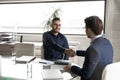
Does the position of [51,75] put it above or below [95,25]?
below

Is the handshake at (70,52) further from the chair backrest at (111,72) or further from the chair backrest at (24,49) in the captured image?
the chair backrest at (111,72)

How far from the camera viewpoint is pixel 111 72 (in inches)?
69.2

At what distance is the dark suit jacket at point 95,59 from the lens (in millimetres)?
2051

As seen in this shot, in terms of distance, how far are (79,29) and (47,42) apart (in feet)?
5.98

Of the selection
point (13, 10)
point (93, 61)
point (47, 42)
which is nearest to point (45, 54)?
point (47, 42)

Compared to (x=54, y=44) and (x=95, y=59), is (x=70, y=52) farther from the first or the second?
(x=95, y=59)

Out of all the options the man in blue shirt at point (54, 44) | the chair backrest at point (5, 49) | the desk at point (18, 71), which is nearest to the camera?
the desk at point (18, 71)

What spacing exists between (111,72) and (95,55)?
33 centimetres

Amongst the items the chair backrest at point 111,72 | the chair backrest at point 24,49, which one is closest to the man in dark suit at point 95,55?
the chair backrest at point 111,72

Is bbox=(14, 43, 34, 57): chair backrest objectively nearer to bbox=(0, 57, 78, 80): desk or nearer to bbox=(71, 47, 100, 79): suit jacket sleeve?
bbox=(0, 57, 78, 80): desk

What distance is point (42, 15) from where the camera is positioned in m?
5.42

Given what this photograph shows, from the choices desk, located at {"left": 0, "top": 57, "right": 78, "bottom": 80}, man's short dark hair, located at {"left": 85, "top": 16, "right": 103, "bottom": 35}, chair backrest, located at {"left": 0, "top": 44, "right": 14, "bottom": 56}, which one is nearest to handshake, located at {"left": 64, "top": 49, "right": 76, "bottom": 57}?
desk, located at {"left": 0, "top": 57, "right": 78, "bottom": 80}

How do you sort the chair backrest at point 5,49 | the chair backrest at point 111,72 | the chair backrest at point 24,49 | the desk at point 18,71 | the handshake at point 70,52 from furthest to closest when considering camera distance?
the chair backrest at point 5,49, the chair backrest at point 24,49, the handshake at point 70,52, the desk at point 18,71, the chair backrest at point 111,72

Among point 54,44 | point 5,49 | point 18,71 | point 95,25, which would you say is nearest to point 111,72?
point 95,25
